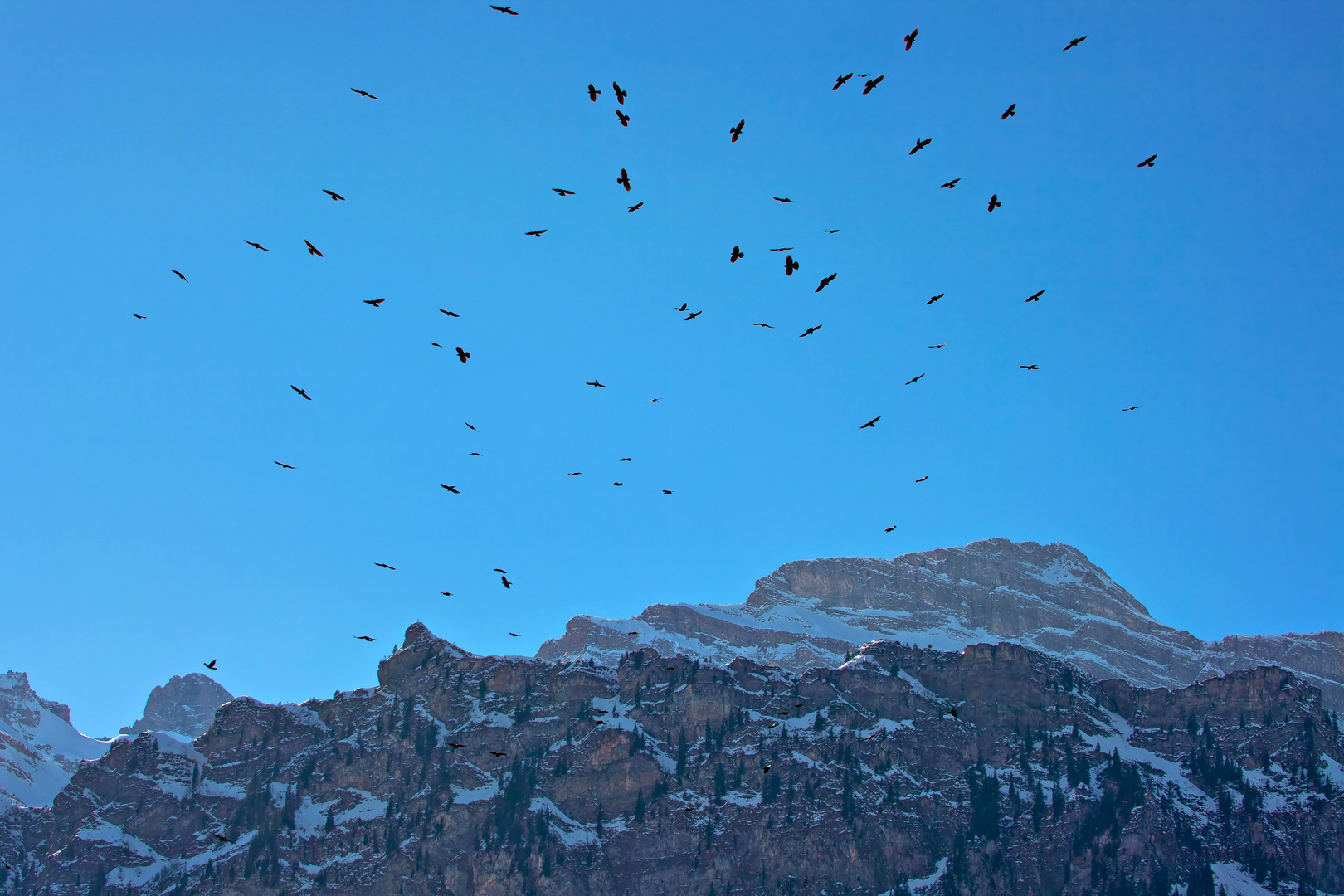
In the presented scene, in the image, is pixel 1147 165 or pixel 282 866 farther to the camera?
pixel 282 866

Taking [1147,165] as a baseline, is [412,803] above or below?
above

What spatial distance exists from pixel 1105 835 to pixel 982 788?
18570 mm

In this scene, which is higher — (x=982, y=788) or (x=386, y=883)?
(x=982, y=788)

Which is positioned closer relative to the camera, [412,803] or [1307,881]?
[1307,881]

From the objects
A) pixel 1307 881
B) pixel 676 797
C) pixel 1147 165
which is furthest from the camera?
pixel 676 797

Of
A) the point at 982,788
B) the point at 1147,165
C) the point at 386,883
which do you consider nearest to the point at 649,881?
the point at 386,883

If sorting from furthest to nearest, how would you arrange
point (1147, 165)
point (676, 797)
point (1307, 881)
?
point (676, 797)
point (1307, 881)
point (1147, 165)

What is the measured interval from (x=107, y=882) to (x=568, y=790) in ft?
205

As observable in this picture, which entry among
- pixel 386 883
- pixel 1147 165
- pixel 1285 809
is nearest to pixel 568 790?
pixel 386 883

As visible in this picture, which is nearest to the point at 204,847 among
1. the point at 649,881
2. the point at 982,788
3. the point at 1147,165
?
the point at 649,881

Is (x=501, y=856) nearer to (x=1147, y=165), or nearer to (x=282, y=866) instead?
(x=282, y=866)

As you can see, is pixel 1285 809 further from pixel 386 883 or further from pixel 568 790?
pixel 386 883

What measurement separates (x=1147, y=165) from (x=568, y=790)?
468 feet

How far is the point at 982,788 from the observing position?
19812cm
